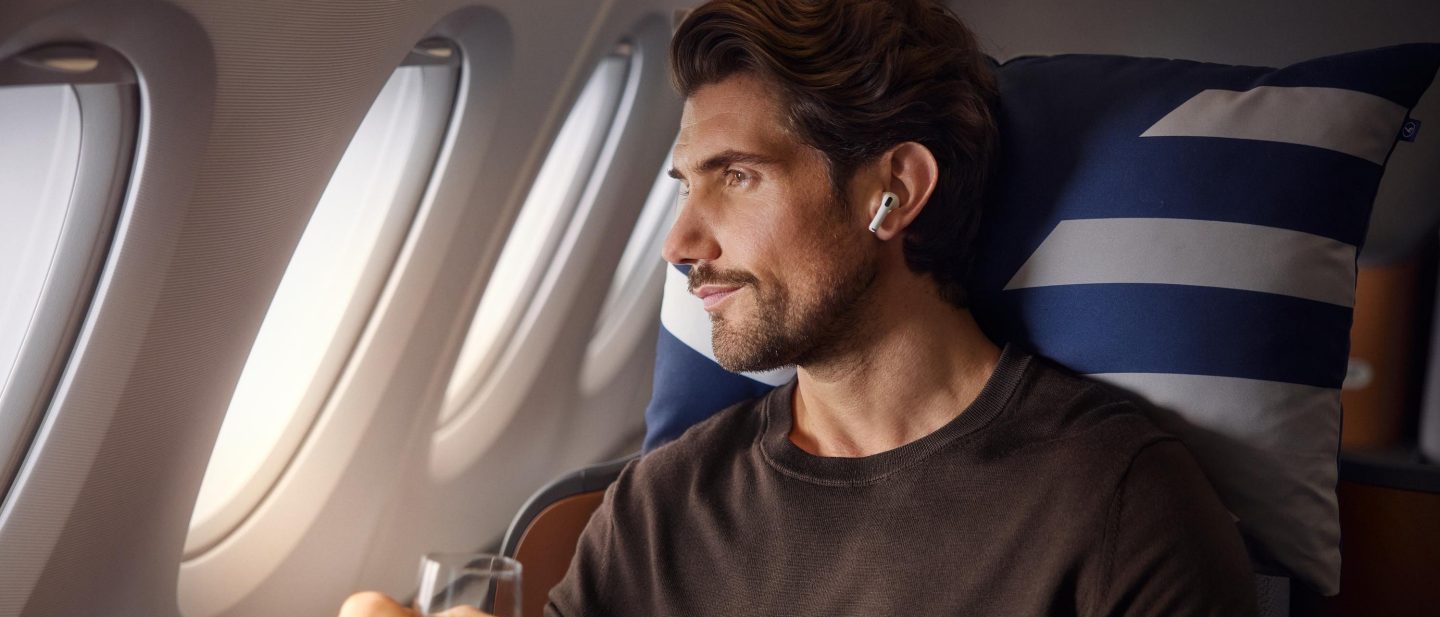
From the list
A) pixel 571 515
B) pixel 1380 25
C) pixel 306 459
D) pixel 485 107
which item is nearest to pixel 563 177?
pixel 485 107

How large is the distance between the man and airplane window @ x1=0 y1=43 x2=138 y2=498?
2.45ft

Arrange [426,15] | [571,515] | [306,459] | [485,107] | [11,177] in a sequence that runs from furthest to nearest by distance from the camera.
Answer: [306,459] < [485,107] < [571,515] < [426,15] < [11,177]

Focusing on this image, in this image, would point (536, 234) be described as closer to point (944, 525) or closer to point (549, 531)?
point (549, 531)

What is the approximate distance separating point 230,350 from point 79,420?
25 cm

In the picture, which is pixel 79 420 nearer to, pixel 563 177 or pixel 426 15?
pixel 426 15

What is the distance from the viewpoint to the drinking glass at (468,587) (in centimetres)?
107

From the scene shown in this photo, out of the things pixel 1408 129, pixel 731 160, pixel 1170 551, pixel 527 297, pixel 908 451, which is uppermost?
pixel 731 160

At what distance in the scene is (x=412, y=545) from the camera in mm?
2578

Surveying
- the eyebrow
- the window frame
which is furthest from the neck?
the window frame

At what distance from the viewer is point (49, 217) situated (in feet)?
5.15

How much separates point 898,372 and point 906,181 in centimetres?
27

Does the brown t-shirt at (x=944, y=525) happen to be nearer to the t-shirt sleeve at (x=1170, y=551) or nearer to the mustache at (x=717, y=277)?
the t-shirt sleeve at (x=1170, y=551)

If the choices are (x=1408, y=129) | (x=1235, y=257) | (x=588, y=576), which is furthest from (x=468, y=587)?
(x=1408, y=129)

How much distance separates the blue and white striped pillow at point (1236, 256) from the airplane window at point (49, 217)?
1.23 metres
